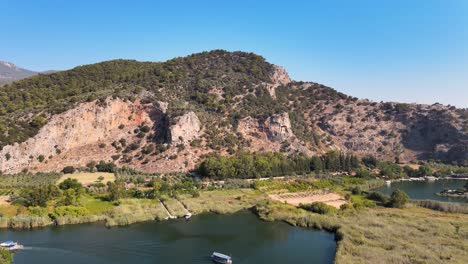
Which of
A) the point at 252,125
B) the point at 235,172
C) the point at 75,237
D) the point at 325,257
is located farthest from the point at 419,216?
the point at 252,125

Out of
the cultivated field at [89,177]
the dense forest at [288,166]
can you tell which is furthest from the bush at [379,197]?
the cultivated field at [89,177]

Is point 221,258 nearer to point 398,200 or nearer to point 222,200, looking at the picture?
point 222,200

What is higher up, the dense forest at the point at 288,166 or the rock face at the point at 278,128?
the rock face at the point at 278,128

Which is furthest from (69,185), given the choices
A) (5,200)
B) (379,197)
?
(379,197)

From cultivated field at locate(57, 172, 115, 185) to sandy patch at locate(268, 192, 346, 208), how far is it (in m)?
35.1

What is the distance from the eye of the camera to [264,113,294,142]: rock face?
11269cm

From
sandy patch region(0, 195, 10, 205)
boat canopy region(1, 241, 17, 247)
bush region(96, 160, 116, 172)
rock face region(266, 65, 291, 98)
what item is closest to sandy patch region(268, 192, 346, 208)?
bush region(96, 160, 116, 172)

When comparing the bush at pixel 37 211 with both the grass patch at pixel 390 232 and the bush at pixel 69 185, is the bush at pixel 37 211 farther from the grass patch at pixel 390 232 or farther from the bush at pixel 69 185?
the grass patch at pixel 390 232

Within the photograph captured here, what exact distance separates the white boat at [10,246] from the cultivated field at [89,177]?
29.7 meters

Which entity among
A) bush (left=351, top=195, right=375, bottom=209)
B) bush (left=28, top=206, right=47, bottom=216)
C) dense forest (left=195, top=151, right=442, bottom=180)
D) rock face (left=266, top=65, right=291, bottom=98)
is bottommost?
bush (left=28, top=206, right=47, bottom=216)

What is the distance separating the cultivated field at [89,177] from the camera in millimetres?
73450

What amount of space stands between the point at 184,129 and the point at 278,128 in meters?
31.5

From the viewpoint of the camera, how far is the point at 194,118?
10188cm

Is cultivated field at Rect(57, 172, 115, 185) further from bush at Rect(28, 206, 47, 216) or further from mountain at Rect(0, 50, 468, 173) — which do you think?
bush at Rect(28, 206, 47, 216)
